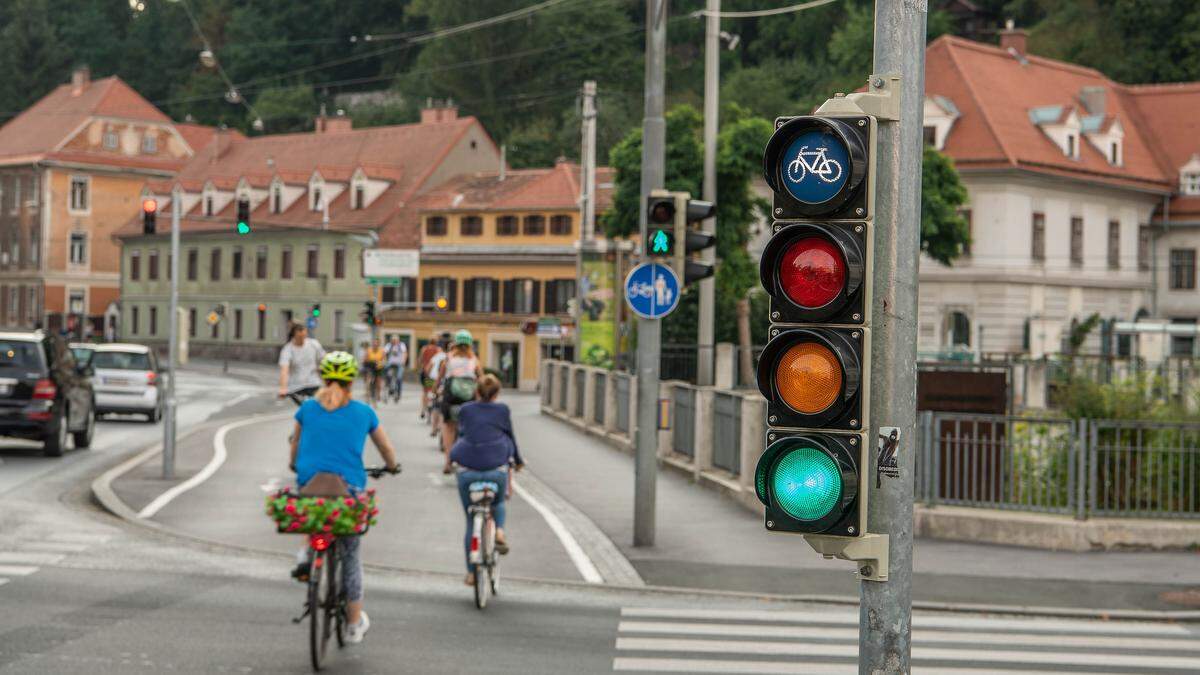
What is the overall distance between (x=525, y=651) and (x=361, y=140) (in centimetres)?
8405

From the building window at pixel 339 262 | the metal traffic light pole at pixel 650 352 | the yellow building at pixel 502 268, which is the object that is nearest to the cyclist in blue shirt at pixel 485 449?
the metal traffic light pole at pixel 650 352

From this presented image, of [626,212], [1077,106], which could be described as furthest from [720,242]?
[1077,106]

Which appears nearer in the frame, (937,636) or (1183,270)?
(937,636)

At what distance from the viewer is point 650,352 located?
655 inches

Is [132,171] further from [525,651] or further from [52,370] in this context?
[525,651]

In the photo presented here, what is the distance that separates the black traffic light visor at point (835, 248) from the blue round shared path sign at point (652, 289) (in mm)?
10730

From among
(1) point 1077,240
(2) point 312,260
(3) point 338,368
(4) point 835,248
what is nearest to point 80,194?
(2) point 312,260

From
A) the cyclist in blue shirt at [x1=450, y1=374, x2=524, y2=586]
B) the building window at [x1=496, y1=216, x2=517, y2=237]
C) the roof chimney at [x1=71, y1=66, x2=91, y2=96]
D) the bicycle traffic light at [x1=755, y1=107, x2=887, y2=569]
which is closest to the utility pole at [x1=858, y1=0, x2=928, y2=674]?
the bicycle traffic light at [x1=755, y1=107, x2=887, y2=569]

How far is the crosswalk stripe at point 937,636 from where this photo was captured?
39.8 feet

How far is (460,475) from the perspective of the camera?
1323cm

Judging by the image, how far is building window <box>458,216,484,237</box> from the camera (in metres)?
80.0

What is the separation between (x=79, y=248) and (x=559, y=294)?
37745 mm

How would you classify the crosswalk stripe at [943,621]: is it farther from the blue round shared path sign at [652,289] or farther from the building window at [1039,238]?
the building window at [1039,238]

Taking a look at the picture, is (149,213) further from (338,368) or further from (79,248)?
(79,248)
